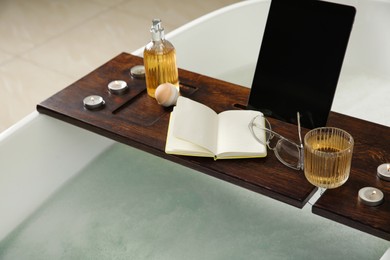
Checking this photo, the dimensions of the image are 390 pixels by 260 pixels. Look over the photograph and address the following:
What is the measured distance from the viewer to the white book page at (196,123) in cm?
162

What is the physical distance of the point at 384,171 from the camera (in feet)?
4.97

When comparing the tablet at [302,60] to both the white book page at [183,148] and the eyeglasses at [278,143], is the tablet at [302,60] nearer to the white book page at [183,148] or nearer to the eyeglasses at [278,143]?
the eyeglasses at [278,143]

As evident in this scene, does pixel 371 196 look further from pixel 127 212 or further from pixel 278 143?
pixel 127 212

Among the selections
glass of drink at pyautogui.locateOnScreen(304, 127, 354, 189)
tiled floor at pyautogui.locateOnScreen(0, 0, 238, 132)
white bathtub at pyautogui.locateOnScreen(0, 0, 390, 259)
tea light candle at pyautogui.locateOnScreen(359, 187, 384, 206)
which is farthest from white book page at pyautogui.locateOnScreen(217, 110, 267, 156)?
tiled floor at pyautogui.locateOnScreen(0, 0, 238, 132)

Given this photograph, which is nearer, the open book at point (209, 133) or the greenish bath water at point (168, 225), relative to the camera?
the open book at point (209, 133)

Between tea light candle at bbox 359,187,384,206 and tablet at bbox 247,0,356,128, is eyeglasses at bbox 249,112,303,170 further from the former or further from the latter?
tea light candle at bbox 359,187,384,206

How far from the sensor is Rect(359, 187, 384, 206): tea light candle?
143 centimetres

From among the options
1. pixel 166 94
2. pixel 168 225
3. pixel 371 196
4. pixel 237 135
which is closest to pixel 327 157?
pixel 371 196

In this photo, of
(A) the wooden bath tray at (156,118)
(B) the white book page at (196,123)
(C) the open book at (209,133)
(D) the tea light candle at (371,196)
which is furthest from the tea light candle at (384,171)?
(B) the white book page at (196,123)

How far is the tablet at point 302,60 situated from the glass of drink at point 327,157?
17 cm

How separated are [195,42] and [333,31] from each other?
94 cm

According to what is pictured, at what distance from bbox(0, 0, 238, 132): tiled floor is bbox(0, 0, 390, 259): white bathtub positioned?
0.75 metres

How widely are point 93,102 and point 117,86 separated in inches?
4.2

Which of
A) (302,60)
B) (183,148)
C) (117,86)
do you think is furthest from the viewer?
(117,86)
